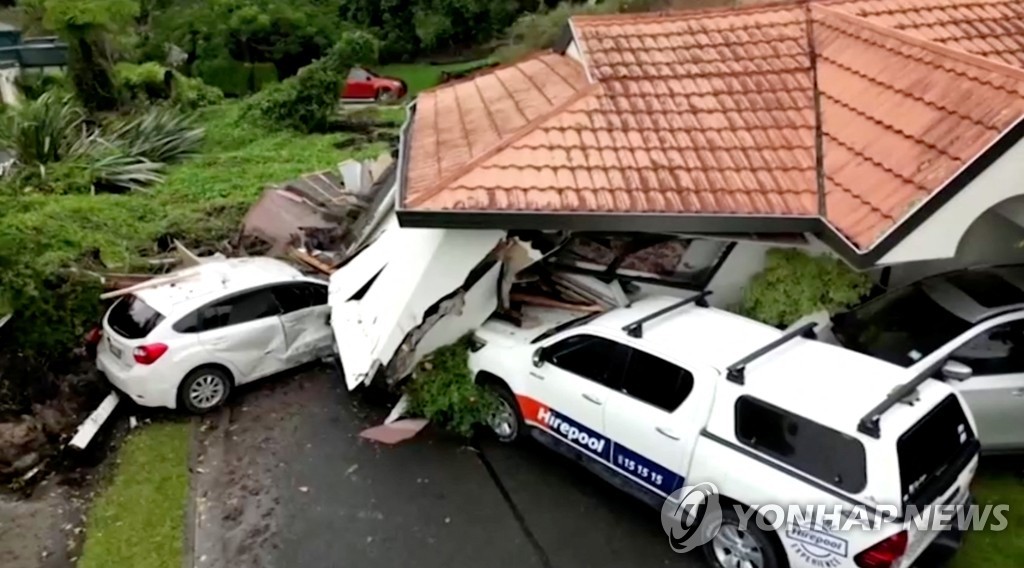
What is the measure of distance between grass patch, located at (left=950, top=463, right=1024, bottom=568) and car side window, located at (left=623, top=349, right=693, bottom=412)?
254 centimetres

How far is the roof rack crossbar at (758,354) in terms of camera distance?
6.21 meters

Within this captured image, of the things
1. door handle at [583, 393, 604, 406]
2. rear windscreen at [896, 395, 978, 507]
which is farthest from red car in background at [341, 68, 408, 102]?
rear windscreen at [896, 395, 978, 507]

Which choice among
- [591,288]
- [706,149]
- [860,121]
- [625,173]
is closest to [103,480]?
[591,288]

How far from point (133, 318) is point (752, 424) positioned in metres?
6.58

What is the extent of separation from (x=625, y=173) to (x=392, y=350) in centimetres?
294

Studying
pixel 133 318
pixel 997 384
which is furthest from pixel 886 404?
pixel 133 318

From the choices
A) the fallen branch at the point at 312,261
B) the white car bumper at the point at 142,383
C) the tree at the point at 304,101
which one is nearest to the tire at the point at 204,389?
the white car bumper at the point at 142,383

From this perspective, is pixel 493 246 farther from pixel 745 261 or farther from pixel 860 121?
pixel 860 121

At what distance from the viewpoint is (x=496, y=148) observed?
838 cm

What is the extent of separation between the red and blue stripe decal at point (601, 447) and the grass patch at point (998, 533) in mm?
2366

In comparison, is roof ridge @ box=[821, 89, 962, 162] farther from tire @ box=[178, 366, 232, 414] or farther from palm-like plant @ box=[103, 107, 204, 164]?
palm-like plant @ box=[103, 107, 204, 164]

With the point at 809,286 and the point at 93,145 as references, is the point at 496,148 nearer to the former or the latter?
the point at 809,286

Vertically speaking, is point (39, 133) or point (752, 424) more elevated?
point (752, 424)

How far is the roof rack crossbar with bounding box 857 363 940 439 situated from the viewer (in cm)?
549
